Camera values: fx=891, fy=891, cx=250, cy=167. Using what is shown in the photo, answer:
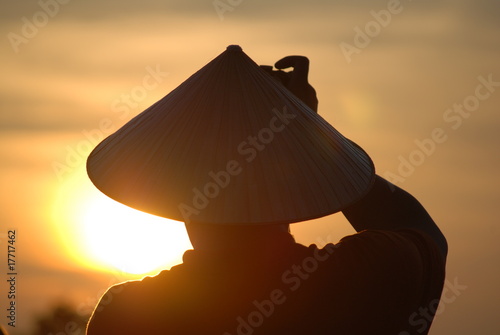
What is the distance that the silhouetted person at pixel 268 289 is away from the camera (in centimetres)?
233

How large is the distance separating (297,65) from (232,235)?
0.63 metres

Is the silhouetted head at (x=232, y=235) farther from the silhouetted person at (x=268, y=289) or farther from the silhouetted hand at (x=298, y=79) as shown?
the silhouetted hand at (x=298, y=79)

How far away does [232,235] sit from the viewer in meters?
2.39

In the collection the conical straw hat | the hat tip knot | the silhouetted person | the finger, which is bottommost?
the silhouetted person

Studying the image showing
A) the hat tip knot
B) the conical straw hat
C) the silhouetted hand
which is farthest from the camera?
the silhouetted hand

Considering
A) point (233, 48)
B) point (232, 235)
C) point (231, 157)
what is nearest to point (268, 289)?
point (232, 235)

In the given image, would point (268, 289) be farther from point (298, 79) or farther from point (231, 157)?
point (298, 79)

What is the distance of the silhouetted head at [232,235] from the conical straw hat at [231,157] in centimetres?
10

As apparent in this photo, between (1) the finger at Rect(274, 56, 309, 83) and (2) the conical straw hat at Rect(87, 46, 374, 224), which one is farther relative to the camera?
(1) the finger at Rect(274, 56, 309, 83)

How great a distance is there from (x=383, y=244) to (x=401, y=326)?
0.79 ft

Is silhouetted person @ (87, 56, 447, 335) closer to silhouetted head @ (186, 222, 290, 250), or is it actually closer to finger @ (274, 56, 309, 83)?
silhouetted head @ (186, 222, 290, 250)

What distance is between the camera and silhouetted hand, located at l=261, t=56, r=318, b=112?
8.99 ft

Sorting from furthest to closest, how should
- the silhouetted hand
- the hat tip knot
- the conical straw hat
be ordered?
the silhouetted hand < the hat tip knot < the conical straw hat

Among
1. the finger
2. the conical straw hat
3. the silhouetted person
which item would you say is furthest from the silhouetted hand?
the silhouetted person
